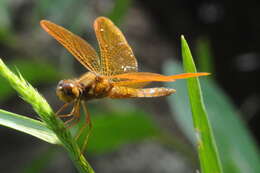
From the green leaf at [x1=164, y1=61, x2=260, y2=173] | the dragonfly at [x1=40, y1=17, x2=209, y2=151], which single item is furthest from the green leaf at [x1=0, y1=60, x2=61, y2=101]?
the dragonfly at [x1=40, y1=17, x2=209, y2=151]

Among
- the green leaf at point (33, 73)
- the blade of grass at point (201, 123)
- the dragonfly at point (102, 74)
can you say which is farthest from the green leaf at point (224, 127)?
the blade of grass at point (201, 123)

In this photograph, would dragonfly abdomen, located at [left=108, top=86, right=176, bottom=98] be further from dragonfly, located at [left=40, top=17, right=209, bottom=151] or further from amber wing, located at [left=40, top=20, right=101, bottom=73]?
amber wing, located at [left=40, top=20, right=101, bottom=73]

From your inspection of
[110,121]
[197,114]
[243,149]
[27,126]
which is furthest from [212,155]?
[110,121]

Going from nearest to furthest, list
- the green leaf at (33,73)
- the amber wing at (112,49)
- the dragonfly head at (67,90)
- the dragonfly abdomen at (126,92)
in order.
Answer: the dragonfly head at (67,90), the dragonfly abdomen at (126,92), the amber wing at (112,49), the green leaf at (33,73)

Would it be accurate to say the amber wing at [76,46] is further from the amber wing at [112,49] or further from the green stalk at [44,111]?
the green stalk at [44,111]

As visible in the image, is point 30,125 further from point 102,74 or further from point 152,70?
point 152,70

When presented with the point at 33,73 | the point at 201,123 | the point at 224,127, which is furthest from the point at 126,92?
the point at 33,73

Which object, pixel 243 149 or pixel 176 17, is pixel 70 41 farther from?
pixel 176 17
